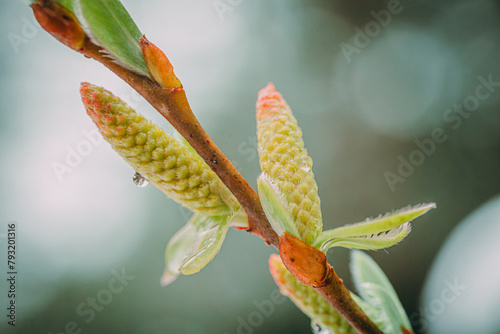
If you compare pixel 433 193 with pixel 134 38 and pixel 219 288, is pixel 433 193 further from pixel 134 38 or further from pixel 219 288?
pixel 134 38

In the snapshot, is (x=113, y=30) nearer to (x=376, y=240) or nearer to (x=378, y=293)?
(x=376, y=240)

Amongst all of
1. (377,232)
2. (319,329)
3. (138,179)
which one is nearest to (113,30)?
(138,179)

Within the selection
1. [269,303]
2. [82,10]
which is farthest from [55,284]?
[82,10]

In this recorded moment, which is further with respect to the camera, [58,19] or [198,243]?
[198,243]

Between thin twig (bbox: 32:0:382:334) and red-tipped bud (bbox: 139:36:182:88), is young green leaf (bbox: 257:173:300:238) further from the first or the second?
red-tipped bud (bbox: 139:36:182:88)

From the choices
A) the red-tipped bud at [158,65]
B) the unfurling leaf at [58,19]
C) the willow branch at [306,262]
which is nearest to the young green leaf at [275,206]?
the willow branch at [306,262]

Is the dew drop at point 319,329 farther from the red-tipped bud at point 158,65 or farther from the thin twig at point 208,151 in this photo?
the red-tipped bud at point 158,65
